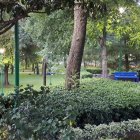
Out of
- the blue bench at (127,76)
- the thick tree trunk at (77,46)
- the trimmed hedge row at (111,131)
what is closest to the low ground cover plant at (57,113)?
the trimmed hedge row at (111,131)

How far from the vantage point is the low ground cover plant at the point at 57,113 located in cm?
377

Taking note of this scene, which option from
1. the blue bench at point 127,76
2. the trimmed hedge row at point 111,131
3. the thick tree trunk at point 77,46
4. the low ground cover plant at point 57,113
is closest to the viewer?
the low ground cover plant at point 57,113

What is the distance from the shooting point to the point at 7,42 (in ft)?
67.2

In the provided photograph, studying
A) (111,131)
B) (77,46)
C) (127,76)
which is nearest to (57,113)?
(111,131)

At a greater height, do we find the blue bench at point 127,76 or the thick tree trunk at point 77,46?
the thick tree trunk at point 77,46

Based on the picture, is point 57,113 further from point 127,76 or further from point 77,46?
point 127,76

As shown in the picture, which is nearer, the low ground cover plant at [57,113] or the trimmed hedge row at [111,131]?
the low ground cover plant at [57,113]

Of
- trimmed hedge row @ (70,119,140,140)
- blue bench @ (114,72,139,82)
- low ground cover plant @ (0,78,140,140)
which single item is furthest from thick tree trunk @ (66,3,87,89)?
blue bench @ (114,72,139,82)

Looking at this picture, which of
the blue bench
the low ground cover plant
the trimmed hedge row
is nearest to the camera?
the low ground cover plant

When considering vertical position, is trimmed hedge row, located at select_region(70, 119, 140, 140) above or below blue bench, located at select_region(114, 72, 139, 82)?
below

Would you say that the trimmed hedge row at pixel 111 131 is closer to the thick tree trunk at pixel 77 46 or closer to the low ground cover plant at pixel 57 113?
the low ground cover plant at pixel 57 113

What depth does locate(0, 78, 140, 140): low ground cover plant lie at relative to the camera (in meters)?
3.77

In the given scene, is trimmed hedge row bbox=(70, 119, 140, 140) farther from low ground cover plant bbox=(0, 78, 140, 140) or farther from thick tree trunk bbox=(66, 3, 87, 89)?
thick tree trunk bbox=(66, 3, 87, 89)

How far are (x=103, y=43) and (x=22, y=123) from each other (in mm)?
16208
